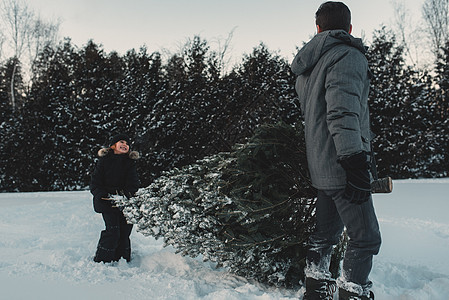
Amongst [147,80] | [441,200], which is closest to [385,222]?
[441,200]

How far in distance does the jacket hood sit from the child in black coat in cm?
240

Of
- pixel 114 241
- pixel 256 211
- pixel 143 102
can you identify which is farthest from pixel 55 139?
pixel 256 211

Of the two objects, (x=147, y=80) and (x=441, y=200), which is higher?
(x=147, y=80)

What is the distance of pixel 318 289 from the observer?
2.28m

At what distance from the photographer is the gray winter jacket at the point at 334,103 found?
2.00 m

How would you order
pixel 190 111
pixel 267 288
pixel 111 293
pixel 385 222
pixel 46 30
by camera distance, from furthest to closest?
pixel 46 30 → pixel 190 111 → pixel 385 222 → pixel 267 288 → pixel 111 293

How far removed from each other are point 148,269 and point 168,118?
957cm

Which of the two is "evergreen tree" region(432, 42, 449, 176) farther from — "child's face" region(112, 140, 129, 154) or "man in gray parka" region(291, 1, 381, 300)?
"man in gray parka" region(291, 1, 381, 300)

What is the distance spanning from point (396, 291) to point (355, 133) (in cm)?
150

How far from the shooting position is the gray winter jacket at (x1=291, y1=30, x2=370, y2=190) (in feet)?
6.56

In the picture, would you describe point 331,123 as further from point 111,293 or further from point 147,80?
point 147,80

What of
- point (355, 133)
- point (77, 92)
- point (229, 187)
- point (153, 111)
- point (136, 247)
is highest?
point (77, 92)

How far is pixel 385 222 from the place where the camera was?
609 cm

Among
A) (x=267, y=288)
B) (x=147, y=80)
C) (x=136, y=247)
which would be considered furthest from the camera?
(x=147, y=80)
